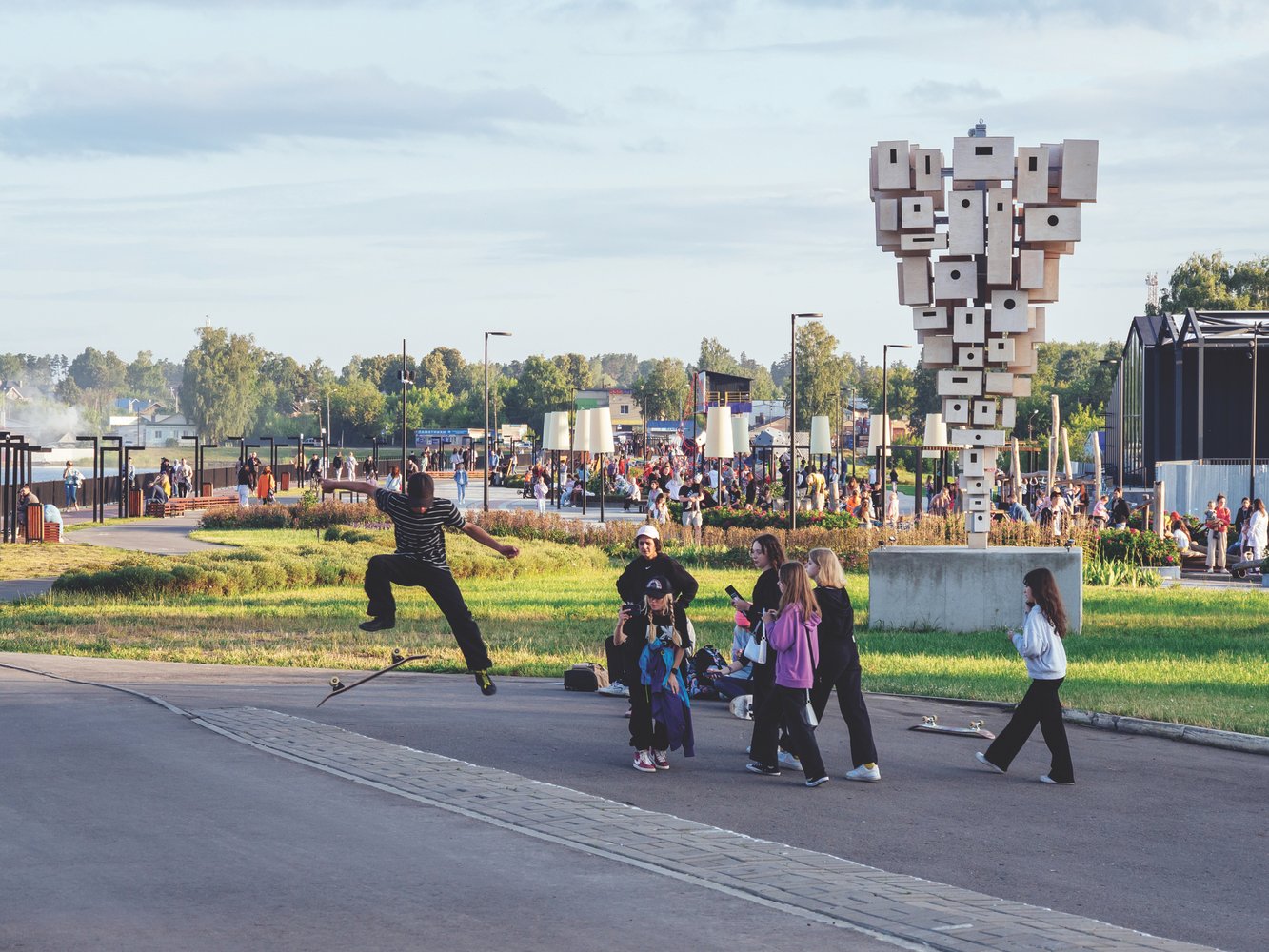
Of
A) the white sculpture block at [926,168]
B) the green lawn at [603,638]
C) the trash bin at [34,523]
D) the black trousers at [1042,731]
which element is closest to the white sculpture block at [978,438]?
the green lawn at [603,638]

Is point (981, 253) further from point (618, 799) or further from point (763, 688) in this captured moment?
point (618, 799)

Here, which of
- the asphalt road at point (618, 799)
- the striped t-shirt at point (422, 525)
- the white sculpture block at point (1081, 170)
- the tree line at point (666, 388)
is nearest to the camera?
the asphalt road at point (618, 799)

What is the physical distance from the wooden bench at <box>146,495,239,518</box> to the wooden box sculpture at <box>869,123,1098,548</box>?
111 feet

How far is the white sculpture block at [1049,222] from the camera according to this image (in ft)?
65.3

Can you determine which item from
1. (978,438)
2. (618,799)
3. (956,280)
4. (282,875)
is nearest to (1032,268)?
(956,280)

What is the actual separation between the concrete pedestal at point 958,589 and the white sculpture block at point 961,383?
2133mm

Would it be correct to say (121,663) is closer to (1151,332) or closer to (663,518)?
(663,518)

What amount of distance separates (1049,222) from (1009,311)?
4.16 feet

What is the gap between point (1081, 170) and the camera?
1981cm

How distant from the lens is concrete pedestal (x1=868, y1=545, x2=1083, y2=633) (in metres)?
20.0

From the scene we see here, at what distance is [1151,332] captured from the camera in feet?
209

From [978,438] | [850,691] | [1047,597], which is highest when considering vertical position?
[978,438]

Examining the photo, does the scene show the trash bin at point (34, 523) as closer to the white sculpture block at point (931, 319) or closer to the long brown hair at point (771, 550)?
the white sculpture block at point (931, 319)

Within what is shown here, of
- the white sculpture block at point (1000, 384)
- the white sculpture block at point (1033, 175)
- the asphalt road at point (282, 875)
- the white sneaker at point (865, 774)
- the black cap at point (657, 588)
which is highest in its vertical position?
the white sculpture block at point (1033, 175)
